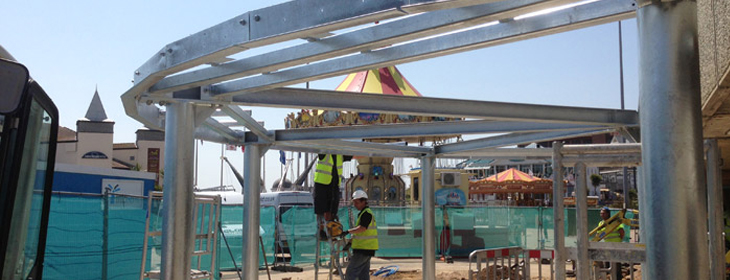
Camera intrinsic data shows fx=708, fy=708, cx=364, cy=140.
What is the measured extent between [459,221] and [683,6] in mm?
21396

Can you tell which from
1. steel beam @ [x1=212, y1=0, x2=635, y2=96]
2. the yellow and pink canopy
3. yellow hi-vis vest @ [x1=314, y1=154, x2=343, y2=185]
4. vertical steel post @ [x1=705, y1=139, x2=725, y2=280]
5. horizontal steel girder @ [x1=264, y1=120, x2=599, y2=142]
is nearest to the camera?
steel beam @ [x1=212, y1=0, x2=635, y2=96]

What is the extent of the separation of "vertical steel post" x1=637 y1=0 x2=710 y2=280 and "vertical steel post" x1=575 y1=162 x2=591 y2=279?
1.50 m

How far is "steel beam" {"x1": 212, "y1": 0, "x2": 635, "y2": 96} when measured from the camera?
500 centimetres

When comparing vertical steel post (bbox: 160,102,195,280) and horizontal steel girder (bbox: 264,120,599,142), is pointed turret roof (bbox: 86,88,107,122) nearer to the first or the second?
horizontal steel girder (bbox: 264,120,599,142)

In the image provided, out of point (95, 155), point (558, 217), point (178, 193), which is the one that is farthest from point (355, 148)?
point (95, 155)

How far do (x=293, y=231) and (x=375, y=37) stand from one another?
1755 cm

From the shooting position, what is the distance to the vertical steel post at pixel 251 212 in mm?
11039

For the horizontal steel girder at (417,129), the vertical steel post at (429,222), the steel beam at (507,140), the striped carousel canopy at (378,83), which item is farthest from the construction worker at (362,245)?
the striped carousel canopy at (378,83)

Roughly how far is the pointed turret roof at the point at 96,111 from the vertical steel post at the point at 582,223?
1831 inches

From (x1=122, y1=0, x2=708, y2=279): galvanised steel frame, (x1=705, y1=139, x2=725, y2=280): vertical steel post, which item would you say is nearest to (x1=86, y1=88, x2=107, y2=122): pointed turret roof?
(x1=122, y1=0, x2=708, y2=279): galvanised steel frame

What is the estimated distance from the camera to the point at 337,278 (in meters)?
17.7

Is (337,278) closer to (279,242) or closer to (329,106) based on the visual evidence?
(279,242)

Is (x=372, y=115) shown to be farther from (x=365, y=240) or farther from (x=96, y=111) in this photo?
(x=96, y=111)

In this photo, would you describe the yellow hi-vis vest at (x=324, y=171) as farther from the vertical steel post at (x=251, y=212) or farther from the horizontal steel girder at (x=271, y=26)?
the horizontal steel girder at (x=271, y=26)
